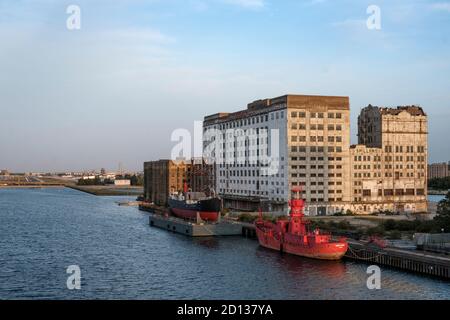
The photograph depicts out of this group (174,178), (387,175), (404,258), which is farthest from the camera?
(174,178)

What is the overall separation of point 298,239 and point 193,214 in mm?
46071

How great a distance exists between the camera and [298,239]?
217 ft

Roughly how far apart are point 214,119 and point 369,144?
130ft

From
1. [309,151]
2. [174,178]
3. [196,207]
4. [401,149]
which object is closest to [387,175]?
[401,149]

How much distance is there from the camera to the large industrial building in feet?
363

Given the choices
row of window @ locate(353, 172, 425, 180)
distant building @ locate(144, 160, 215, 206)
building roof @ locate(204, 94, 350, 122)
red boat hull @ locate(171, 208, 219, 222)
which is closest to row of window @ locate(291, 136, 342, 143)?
building roof @ locate(204, 94, 350, 122)

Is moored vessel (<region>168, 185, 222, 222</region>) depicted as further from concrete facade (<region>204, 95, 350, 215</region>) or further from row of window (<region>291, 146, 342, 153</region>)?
row of window (<region>291, 146, 342, 153</region>)

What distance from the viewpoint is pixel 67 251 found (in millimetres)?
68750

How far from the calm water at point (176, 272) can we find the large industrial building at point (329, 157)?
30489mm

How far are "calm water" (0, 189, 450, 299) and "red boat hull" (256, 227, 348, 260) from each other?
4.32 ft

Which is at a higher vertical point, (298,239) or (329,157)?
(329,157)

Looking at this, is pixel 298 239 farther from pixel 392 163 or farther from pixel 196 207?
pixel 392 163
